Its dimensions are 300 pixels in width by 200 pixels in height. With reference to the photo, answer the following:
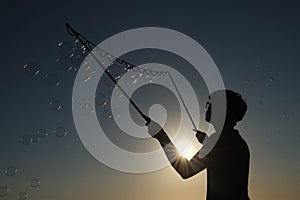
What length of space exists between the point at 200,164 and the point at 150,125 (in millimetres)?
826

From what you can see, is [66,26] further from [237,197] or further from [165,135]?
[237,197]

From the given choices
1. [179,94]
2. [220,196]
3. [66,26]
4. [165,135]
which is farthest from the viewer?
[179,94]

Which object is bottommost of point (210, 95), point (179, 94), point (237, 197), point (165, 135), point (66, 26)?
point (237, 197)

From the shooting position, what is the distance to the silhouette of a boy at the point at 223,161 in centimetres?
473

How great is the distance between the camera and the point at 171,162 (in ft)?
16.2

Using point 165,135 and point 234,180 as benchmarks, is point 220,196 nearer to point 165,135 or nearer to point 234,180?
point 234,180

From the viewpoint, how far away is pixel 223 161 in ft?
15.7

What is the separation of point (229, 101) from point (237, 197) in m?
1.24

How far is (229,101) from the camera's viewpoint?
5.05m

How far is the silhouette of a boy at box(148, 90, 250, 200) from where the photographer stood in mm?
4730

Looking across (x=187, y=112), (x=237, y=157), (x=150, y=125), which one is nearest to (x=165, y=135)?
(x=150, y=125)

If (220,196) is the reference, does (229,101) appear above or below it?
above

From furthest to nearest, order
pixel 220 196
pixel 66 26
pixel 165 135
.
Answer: pixel 66 26
pixel 165 135
pixel 220 196

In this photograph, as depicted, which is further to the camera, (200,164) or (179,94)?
(179,94)
